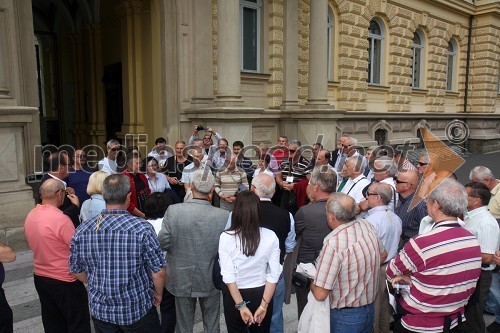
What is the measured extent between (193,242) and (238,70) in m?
7.29

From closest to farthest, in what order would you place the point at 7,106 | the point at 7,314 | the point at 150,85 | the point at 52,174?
1. the point at 7,314
2. the point at 52,174
3. the point at 7,106
4. the point at 150,85

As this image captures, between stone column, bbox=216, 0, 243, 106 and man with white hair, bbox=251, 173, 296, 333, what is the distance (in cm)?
656

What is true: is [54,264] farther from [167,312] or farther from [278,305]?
[278,305]

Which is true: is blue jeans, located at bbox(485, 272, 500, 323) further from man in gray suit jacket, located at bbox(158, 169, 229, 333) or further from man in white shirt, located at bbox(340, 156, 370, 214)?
man in gray suit jacket, located at bbox(158, 169, 229, 333)

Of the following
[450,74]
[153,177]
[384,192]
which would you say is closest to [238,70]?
[153,177]

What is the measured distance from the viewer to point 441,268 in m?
2.52

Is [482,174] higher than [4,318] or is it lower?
higher

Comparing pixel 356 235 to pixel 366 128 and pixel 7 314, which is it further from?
pixel 366 128

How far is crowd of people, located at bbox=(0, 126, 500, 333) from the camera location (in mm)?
2648

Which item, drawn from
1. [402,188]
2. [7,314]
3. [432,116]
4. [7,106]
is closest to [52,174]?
[7,314]

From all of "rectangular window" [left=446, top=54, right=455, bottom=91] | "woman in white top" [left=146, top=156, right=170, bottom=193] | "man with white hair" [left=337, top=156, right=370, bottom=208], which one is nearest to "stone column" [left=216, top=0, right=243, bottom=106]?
"woman in white top" [left=146, top=156, right=170, bottom=193]

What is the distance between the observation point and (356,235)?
9.02ft

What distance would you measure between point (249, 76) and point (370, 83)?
6.46 metres

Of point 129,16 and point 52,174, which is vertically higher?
point 129,16
